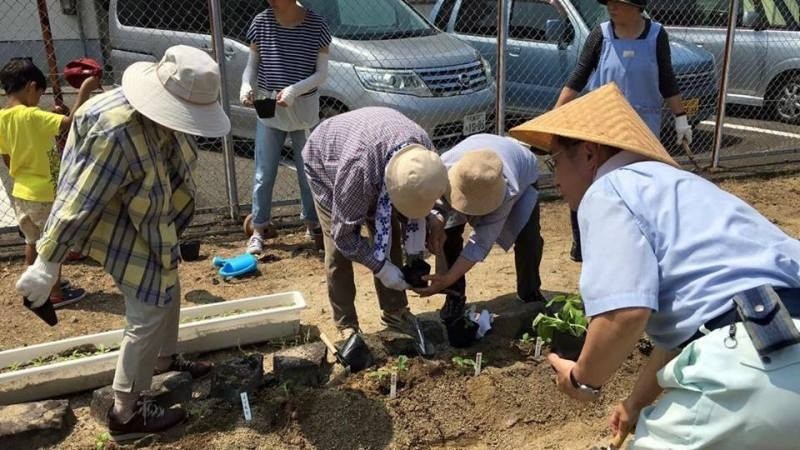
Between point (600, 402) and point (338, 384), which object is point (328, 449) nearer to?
point (338, 384)

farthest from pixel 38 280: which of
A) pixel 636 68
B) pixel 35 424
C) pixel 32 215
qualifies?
pixel 636 68

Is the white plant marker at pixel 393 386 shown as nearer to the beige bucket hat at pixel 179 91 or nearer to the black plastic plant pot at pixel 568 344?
the black plastic plant pot at pixel 568 344

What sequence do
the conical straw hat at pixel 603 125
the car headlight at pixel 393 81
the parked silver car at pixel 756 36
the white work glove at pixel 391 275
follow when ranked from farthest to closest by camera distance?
1. the parked silver car at pixel 756 36
2. the car headlight at pixel 393 81
3. the white work glove at pixel 391 275
4. the conical straw hat at pixel 603 125

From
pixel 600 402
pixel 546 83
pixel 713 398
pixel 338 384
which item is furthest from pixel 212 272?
pixel 546 83

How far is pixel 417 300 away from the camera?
4.29m

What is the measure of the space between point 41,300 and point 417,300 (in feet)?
7.37

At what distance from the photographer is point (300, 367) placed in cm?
320

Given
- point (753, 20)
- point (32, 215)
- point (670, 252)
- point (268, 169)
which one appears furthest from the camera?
point (753, 20)

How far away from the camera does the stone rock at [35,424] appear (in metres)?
2.77

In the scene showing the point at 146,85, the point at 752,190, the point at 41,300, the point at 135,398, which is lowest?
the point at 752,190

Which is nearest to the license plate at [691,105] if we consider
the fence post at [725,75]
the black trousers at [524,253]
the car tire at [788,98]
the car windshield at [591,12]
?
the fence post at [725,75]

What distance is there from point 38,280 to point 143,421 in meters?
0.76

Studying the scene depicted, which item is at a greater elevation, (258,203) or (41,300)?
(41,300)

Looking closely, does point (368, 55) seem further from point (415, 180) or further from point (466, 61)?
point (415, 180)
